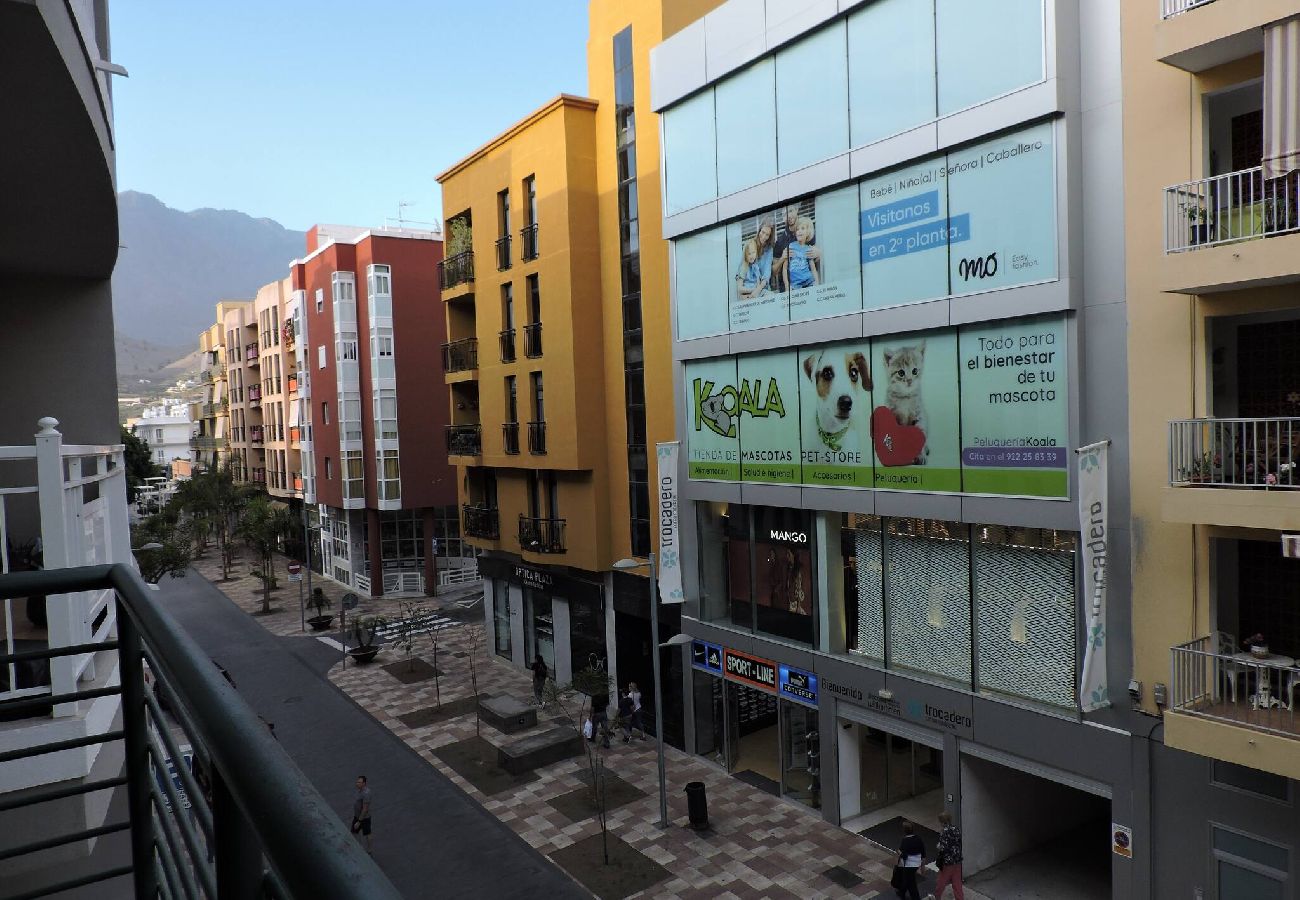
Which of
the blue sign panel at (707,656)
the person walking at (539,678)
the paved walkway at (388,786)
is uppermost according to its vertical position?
the blue sign panel at (707,656)

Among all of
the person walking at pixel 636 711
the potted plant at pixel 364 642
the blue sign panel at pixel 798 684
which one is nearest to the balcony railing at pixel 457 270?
the potted plant at pixel 364 642

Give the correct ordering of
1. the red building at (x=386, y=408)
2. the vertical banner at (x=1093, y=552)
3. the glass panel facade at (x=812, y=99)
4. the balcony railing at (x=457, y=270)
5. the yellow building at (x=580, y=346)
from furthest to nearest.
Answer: the red building at (x=386, y=408) → the balcony railing at (x=457, y=270) → the yellow building at (x=580, y=346) → the glass panel facade at (x=812, y=99) → the vertical banner at (x=1093, y=552)

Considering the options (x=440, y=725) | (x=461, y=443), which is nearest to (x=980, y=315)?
(x=440, y=725)

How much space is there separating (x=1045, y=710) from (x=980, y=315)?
7.10 m

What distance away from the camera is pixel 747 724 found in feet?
80.2

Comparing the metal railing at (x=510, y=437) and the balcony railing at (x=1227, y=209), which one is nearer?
the balcony railing at (x=1227, y=209)

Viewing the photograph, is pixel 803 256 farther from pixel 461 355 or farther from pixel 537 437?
pixel 461 355

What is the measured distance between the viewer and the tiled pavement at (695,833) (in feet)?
55.8

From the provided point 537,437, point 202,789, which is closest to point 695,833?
point 537,437

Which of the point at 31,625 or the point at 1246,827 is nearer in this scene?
the point at 31,625

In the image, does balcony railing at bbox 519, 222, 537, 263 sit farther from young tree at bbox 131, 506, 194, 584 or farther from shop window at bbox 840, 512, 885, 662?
young tree at bbox 131, 506, 194, 584

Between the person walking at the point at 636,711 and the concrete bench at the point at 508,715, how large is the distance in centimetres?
327

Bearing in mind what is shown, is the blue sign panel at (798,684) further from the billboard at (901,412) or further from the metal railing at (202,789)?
the metal railing at (202,789)

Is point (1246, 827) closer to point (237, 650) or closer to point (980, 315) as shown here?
point (980, 315)
